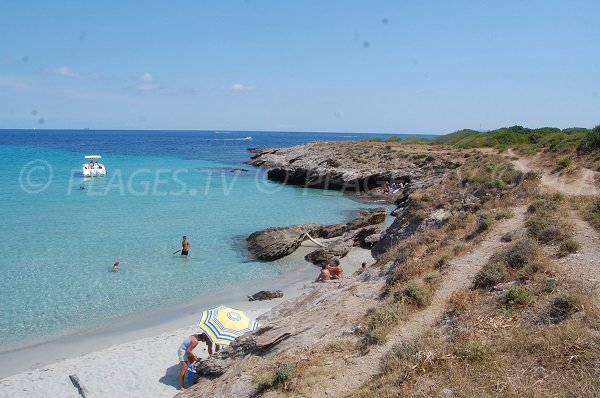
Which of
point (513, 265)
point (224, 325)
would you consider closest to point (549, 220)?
point (513, 265)

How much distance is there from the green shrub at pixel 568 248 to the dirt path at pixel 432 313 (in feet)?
5.54

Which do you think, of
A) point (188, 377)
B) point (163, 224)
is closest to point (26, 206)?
point (163, 224)

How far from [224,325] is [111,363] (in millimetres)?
3574

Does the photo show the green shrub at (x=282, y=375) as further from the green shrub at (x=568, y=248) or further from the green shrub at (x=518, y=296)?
the green shrub at (x=568, y=248)

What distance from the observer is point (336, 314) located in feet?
33.3

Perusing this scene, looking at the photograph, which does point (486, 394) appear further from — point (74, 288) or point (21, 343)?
point (74, 288)

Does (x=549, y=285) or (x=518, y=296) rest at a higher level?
(x=549, y=285)

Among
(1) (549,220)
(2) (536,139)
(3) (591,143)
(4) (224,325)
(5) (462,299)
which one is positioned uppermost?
(2) (536,139)

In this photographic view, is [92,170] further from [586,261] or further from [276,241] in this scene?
[586,261]

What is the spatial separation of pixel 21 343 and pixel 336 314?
1043cm

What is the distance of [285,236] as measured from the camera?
23.9m

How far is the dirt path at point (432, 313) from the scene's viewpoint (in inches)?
287

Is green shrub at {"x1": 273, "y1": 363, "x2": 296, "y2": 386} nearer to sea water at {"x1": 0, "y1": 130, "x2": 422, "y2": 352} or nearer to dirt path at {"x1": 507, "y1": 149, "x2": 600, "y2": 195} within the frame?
sea water at {"x1": 0, "y1": 130, "x2": 422, "y2": 352}

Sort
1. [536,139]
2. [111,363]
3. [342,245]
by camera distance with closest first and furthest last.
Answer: [111,363] → [342,245] → [536,139]
